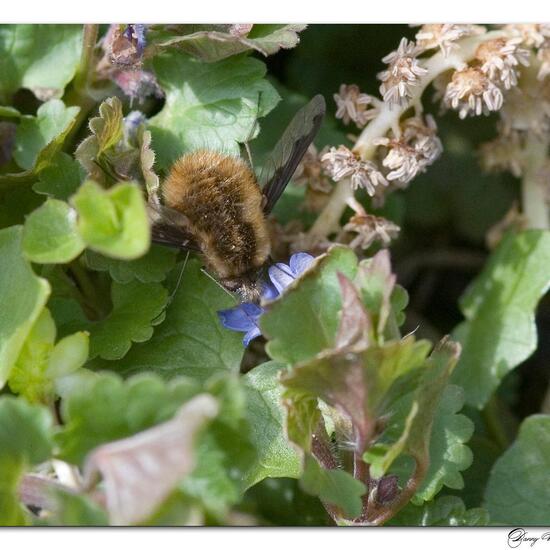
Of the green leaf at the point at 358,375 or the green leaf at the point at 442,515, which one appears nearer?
the green leaf at the point at 358,375

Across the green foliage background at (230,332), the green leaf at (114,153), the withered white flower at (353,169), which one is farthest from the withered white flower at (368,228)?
the green leaf at (114,153)

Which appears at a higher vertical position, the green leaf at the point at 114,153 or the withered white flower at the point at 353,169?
the green leaf at the point at 114,153

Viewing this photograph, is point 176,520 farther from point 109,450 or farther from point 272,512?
point 272,512

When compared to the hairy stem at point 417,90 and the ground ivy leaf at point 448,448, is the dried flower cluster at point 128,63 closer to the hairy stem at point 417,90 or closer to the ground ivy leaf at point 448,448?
the hairy stem at point 417,90

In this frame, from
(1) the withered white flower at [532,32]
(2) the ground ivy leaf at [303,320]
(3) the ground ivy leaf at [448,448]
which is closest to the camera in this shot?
(2) the ground ivy leaf at [303,320]

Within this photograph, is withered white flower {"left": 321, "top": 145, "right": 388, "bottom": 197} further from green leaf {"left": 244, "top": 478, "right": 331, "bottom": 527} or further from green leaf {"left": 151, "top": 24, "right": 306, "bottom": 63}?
green leaf {"left": 244, "top": 478, "right": 331, "bottom": 527}

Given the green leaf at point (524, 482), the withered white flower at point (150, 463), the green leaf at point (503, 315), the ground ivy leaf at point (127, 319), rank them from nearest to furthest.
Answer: the withered white flower at point (150, 463), the ground ivy leaf at point (127, 319), the green leaf at point (524, 482), the green leaf at point (503, 315)
